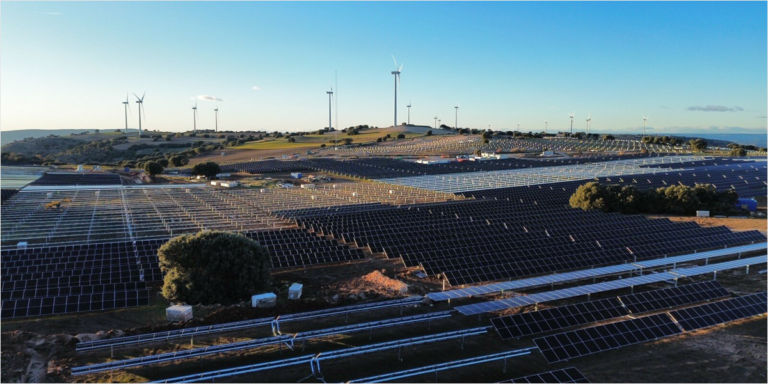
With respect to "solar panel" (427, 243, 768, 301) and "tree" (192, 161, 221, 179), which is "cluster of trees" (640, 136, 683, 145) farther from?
"solar panel" (427, 243, 768, 301)

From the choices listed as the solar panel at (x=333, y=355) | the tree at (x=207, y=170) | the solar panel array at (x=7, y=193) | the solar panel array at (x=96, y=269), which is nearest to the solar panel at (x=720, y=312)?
the solar panel at (x=333, y=355)

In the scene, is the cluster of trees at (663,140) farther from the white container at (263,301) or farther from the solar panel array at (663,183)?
the white container at (263,301)

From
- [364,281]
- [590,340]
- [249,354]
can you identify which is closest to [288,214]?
[364,281]

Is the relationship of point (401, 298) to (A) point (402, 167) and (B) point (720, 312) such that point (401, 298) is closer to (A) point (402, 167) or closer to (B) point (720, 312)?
(B) point (720, 312)

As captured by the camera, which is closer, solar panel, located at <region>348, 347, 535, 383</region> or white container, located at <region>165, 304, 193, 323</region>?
solar panel, located at <region>348, 347, 535, 383</region>

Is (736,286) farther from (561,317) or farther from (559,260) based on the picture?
(561,317)

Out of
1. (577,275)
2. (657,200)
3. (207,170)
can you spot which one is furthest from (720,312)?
(207,170)

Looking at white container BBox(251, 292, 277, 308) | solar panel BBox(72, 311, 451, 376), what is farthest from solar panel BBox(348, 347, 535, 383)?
white container BBox(251, 292, 277, 308)
